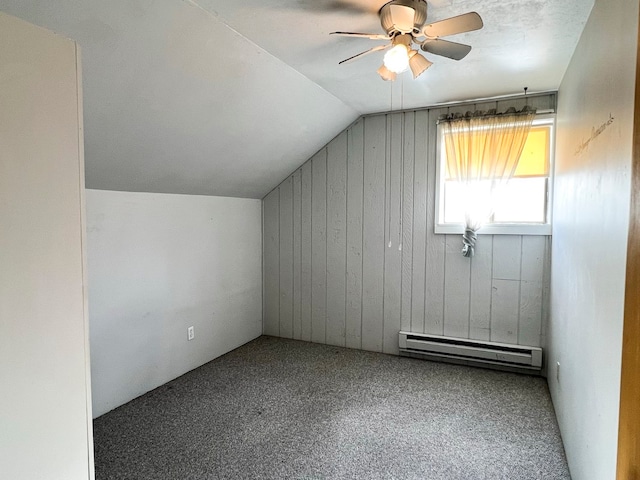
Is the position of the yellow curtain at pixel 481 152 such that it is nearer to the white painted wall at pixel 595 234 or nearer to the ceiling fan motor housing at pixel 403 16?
the white painted wall at pixel 595 234

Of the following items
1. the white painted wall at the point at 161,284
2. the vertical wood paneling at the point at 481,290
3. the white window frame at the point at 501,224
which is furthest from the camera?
the vertical wood paneling at the point at 481,290

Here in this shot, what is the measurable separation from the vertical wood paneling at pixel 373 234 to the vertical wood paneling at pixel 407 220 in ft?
0.69

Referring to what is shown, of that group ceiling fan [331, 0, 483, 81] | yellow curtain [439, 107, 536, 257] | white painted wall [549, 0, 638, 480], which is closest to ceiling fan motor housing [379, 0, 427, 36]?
ceiling fan [331, 0, 483, 81]

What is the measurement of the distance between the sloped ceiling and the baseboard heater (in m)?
2.19

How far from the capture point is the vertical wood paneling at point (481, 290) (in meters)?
Answer: 3.40

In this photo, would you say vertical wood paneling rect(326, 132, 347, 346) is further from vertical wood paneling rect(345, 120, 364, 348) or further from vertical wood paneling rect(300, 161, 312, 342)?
vertical wood paneling rect(300, 161, 312, 342)

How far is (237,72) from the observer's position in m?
2.31

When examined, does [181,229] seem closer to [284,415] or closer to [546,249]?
[284,415]

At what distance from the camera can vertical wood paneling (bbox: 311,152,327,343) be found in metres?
3.99

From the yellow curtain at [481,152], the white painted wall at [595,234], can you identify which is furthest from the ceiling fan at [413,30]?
the yellow curtain at [481,152]

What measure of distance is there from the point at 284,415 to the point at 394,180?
7.67 ft

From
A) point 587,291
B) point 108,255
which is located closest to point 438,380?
point 587,291

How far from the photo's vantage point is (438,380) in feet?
10.4

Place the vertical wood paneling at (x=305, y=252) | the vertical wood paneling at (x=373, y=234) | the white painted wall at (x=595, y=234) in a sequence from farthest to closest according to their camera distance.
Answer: the vertical wood paneling at (x=305, y=252) < the vertical wood paneling at (x=373, y=234) < the white painted wall at (x=595, y=234)
